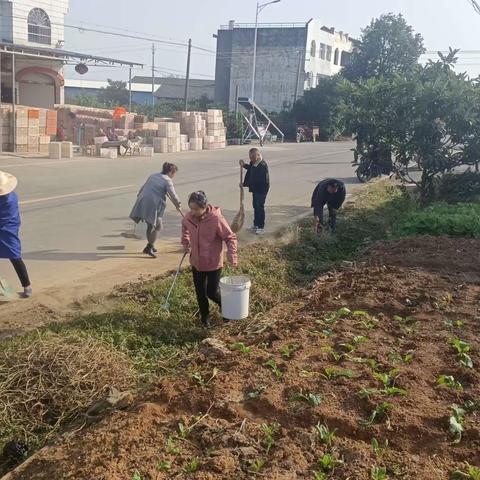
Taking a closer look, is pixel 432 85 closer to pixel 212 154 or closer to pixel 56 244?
pixel 56 244

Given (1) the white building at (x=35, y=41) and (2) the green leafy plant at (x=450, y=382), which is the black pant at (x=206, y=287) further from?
(1) the white building at (x=35, y=41)

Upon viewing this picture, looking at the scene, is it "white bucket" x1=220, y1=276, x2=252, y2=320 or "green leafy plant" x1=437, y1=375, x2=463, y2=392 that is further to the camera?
"white bucket" x1=220, y1=276, x2=252, y2=320

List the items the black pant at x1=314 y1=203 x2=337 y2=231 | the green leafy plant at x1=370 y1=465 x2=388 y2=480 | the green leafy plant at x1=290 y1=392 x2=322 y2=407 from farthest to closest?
the black pant at x1=314 y1=203 x2=337 y2=231 → the green leafy plant at x1=290 y1=392 x2=322 y2=407 → the green leafy plant at x1=370 y1=465 x2=388 y2=480

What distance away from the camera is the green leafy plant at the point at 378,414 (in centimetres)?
383

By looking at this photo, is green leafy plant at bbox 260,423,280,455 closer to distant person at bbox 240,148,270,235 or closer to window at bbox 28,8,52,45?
distant person at bbox 240,148,270,235

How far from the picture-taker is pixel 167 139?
28.9 meters

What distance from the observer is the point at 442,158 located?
42.8 feet

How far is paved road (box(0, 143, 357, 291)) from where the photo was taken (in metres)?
8.71

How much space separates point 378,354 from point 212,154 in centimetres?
2534

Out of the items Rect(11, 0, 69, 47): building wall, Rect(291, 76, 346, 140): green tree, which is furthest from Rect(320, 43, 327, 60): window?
Rect(11, 0, 69, 47): building wall

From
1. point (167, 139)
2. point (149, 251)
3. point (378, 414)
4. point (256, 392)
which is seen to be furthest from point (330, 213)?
point (167, 139)

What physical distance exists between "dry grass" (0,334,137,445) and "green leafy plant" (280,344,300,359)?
1.24 metres

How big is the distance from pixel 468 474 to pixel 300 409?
109 centimetres

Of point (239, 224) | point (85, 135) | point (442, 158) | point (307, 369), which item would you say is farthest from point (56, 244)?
point (85, 135)
